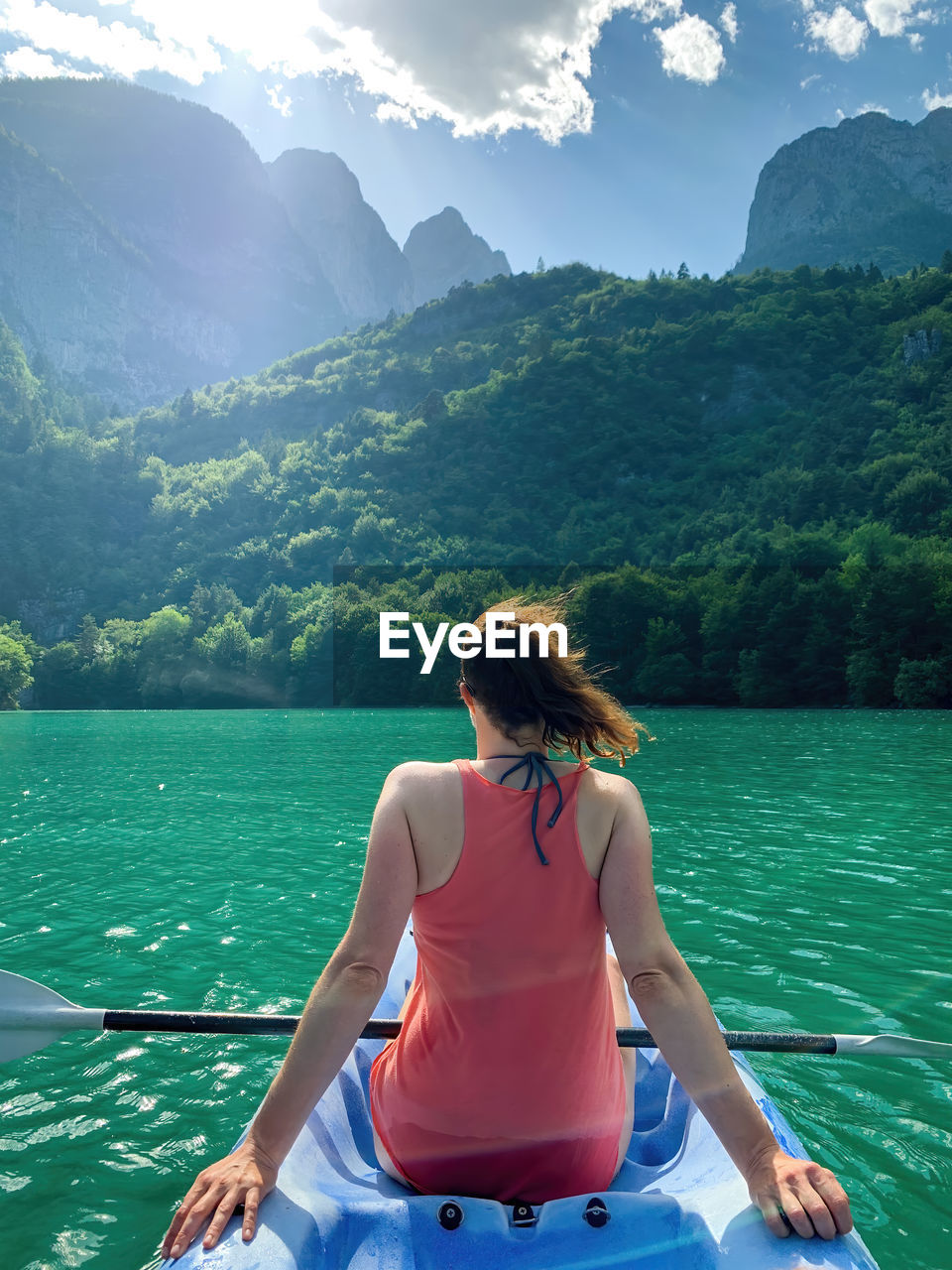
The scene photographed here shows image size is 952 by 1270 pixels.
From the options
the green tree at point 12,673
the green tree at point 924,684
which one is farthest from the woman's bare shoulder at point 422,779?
the green tree at point 12,673

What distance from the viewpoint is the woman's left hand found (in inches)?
64.5

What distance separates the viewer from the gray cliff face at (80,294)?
16862cm

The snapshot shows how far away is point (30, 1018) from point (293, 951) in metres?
4.44

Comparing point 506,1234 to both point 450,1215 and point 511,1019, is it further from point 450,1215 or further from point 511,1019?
point 511,1019

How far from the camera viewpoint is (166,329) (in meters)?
184

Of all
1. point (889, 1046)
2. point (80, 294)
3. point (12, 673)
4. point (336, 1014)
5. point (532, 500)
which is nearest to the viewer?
point (336, 1014)

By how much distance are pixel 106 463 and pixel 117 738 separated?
8826cm

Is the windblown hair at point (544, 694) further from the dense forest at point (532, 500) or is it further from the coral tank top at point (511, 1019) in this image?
the dense forest at point (532, 500)

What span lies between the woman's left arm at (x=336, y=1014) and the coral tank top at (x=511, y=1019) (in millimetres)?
110

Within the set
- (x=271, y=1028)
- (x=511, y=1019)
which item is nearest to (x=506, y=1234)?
(x=511, y=1019)

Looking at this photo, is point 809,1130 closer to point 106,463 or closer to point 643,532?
point 643,532

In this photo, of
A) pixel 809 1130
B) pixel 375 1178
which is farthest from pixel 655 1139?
pixel 809 1130

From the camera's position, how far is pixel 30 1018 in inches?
117

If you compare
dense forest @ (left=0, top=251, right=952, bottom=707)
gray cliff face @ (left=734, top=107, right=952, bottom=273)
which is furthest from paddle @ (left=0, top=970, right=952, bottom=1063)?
gray cliff face @ (left=734, top=107, right=952, bottom=273)
